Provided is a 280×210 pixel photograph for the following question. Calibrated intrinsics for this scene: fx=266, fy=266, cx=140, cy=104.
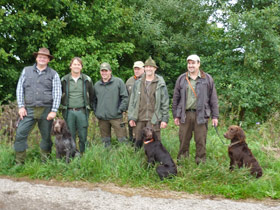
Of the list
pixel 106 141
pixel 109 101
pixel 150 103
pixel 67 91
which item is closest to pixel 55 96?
pixel 67 91

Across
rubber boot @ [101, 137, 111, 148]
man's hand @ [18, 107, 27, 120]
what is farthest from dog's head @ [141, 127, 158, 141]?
man's hand @ [18, 107, 27, 120]

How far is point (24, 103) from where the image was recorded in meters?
5.17

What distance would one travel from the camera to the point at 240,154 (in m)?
4.82

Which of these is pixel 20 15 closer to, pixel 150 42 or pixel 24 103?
pixel 24 103

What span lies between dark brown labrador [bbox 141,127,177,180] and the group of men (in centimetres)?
47

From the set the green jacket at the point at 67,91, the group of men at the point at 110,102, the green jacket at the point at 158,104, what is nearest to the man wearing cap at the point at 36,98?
the group of men at the point at 110,102

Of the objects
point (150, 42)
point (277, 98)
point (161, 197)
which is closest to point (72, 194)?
point (161, 197)

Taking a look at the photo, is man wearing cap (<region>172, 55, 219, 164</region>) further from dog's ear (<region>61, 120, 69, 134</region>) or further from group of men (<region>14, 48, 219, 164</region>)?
dog's ear (<region>61, 120, 69, 134</region>)

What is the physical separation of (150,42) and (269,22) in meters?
5.76

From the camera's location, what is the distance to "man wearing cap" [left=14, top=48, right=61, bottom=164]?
16.7 ft

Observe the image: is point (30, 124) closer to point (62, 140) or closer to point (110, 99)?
point (62, 140)

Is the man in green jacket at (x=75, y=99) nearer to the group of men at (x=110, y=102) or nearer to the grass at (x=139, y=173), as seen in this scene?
the group of men at (x=110, y=102)

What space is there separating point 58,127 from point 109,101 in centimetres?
128

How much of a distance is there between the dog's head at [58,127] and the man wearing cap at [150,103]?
135 centimetres
